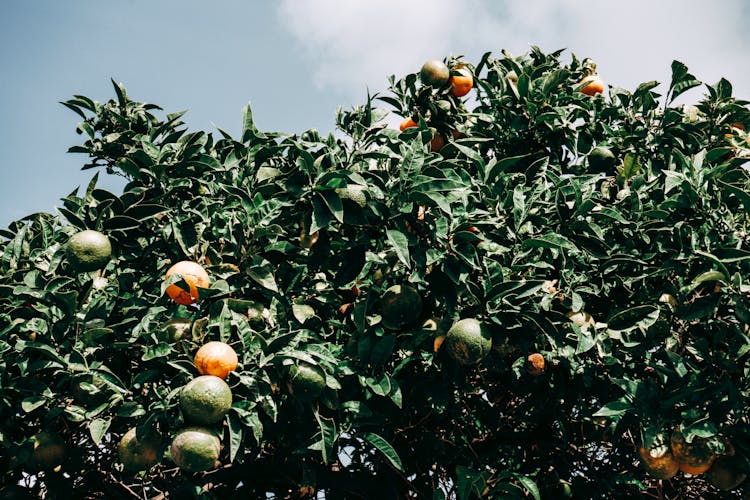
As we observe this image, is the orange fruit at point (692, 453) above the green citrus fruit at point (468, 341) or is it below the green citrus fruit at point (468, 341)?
below

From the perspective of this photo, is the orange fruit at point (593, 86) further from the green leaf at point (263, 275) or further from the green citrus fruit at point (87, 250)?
the green citrus fruit at point (87, 250)

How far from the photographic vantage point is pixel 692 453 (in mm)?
2758

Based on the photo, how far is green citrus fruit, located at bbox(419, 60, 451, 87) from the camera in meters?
3.90

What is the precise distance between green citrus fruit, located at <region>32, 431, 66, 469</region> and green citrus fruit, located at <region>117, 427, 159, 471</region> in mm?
507

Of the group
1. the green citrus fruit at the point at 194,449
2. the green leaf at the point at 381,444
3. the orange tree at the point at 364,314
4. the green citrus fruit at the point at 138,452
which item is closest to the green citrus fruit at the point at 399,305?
the orange tree at the point at 364,314

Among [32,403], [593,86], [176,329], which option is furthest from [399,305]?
[593,86]

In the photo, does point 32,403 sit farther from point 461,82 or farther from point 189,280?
point 461,82

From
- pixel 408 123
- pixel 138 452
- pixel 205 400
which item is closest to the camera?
pixel 205 400

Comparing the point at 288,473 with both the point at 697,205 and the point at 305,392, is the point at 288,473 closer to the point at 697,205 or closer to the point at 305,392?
the point at 305,392

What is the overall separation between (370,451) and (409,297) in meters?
1.32

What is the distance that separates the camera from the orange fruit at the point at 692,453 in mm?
2754

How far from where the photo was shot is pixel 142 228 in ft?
10.2

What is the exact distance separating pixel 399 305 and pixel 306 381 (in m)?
0.51

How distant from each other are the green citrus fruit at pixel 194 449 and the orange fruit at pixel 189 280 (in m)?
0.55
